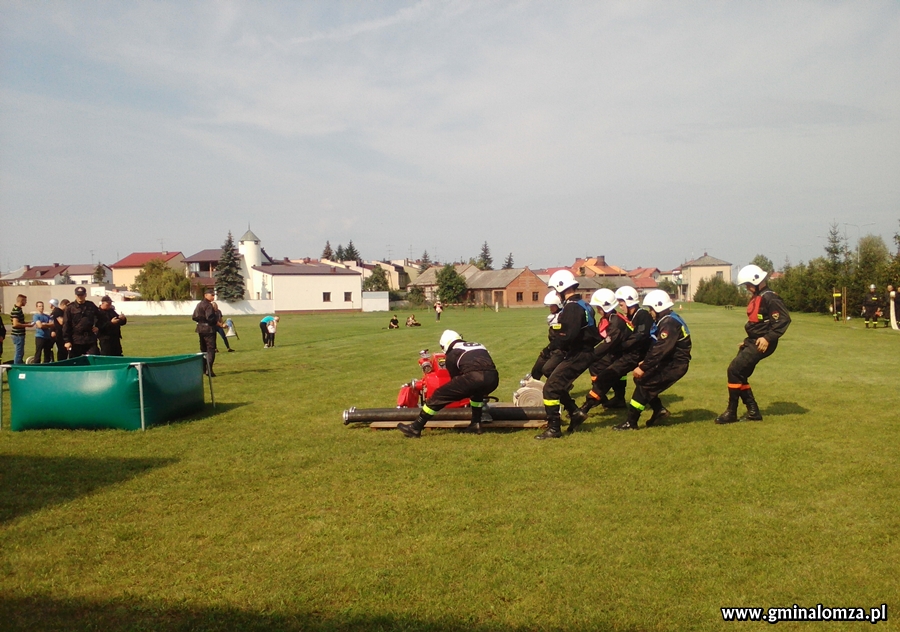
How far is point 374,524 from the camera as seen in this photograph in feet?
21.3

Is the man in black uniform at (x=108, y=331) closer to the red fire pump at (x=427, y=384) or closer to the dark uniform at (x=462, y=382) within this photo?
the red fire pump at (x=427, y=384)

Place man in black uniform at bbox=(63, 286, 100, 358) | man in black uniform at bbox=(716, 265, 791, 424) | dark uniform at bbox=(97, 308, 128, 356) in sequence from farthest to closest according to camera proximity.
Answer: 1. dark uniform at bbox=(97, 308, 128, 356)
2. man in black uniform at bbox=(63, 286, 100, 358)
3. man in black uniform at bbox=(716, 265, 791, 424)

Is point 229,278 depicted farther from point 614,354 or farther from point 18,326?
point 614,354

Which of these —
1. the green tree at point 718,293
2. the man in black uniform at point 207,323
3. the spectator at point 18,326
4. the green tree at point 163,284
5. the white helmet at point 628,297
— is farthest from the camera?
the green tree at point 718,293

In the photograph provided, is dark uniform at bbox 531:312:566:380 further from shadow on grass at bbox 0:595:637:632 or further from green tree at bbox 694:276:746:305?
green tree at bbox 694:276:746:305

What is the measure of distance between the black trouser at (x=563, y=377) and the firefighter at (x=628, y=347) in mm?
1165

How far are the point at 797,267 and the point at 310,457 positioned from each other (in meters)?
61.4

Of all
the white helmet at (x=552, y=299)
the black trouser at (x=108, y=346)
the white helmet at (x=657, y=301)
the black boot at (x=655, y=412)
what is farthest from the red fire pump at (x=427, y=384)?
the black trouser at (x=108, y=346)

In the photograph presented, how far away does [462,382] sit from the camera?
1001 cm

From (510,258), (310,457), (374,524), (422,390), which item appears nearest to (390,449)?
(310,457)

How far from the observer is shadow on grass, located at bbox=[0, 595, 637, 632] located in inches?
177

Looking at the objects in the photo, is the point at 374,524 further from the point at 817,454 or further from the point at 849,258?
the point at 849,258

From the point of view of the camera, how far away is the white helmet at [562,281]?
10.7 m

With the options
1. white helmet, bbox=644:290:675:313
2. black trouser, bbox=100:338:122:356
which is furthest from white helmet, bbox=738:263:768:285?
black trouser, bbox=100:338:122:356
